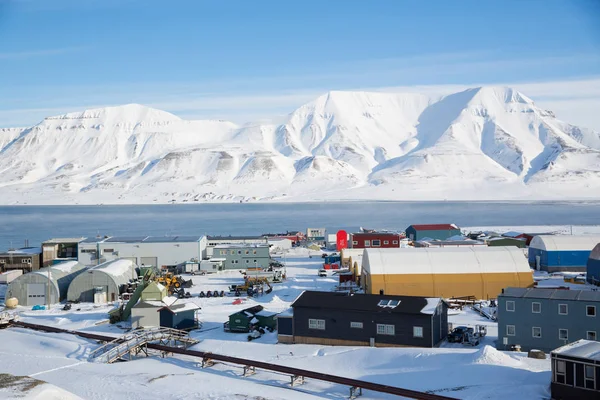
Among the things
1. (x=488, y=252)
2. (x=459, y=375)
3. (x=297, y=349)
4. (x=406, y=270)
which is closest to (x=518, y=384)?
(x=459, y=375)

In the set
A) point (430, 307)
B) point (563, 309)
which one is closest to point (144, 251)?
point (430, 307)

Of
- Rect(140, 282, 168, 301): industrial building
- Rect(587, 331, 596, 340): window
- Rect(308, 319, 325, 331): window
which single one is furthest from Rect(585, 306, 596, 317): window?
Rect(140, 282, 168, 301): industrial building

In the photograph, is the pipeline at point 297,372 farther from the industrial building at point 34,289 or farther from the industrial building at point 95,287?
the industrial building at point 34,289

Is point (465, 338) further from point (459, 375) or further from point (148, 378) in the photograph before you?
point (148, 378)

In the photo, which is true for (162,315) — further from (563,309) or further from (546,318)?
(563,309)

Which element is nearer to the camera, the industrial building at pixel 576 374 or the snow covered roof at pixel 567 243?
the industrial building at pixel 576 374

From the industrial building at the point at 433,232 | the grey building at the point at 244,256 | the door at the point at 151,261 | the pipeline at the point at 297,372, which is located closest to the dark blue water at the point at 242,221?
the industrial building at the point at 433,232
